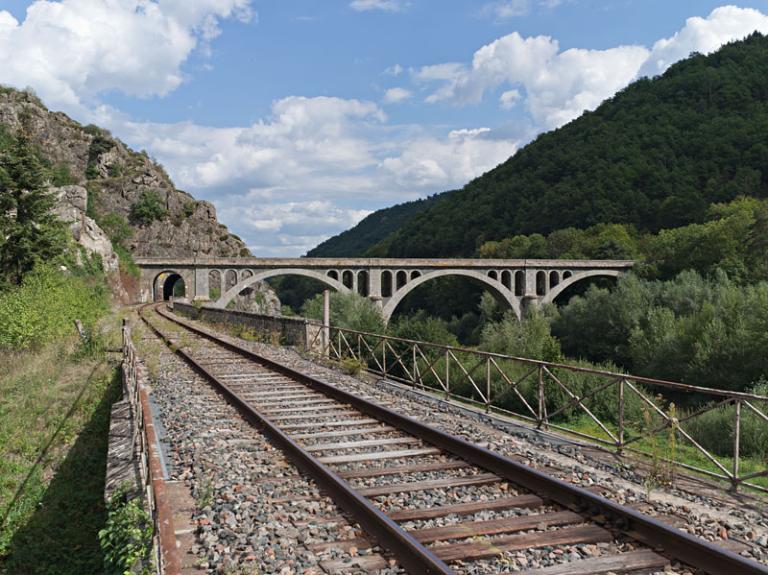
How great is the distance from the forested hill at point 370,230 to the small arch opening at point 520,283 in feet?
365

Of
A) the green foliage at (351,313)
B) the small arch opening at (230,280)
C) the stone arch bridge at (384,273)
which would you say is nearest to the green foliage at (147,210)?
the stone arch bridge at (384,273)

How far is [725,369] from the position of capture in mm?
23641

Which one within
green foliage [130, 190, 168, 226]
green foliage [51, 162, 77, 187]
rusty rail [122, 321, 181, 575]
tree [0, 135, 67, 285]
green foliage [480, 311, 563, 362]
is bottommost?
green foliage [480, 311, 563, 362]

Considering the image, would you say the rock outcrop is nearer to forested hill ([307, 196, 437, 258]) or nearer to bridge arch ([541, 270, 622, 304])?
bridge arch ([541, 270, 622, 304])

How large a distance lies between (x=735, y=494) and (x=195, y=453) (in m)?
4.73

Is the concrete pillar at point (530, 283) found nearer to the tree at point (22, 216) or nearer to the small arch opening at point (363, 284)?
the small arch opening at point (363, 284)

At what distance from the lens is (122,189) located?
66750 millimetres

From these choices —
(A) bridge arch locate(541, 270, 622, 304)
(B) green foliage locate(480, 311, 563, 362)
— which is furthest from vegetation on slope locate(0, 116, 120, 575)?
(A) bridge arch locate(541, 270, 622, 304)

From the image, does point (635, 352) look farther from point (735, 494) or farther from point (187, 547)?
point (187, 547)

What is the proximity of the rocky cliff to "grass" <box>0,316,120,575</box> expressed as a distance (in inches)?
2090

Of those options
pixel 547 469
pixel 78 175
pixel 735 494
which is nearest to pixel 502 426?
pixel 547 469

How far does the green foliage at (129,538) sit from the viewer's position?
381 centimetres

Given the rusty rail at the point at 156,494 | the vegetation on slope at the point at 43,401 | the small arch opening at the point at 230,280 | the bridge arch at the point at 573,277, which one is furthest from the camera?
the bridge arch at the point at 573,277

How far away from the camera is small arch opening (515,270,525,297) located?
5612cm
